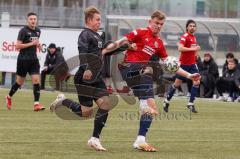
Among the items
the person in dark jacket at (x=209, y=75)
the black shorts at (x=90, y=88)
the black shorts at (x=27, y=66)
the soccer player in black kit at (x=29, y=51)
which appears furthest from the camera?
the person in dark jacket at (x=209, y=75)

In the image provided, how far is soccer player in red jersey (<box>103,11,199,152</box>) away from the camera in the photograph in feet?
36.1

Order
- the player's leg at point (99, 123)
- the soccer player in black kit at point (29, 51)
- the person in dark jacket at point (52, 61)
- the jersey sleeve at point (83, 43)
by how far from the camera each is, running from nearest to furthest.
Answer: the player's leg at point (99, 123), the jersey sleeve at point (83, 43), the soccer player in black kit at point (29, 51), the person in dark jacket at point (52, 61)

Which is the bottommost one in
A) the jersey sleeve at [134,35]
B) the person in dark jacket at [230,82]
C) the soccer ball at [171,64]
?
the person in dark jacket at [230,82]

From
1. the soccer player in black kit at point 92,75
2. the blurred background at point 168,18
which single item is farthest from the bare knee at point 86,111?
the blurred background at point 168,18

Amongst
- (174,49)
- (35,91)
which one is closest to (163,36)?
(174,49)

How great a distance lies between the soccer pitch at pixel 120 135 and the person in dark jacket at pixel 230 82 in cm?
594

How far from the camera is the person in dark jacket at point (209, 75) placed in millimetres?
26469

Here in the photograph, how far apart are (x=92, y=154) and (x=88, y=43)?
171 centimetres

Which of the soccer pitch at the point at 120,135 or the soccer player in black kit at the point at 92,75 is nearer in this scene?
the soccer pitch at the point at 120,135

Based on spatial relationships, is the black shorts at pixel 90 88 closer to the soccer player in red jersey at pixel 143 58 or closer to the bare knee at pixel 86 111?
the bare knee at pixel 86 111

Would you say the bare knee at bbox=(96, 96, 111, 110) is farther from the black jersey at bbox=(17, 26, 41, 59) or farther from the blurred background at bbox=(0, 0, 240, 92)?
the blurred background at bbox=(0, 0, 240, 92)

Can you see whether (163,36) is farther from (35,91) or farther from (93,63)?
(93,63)

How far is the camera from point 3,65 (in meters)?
29.9

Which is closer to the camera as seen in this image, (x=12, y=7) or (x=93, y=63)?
(x=93, y=63)
